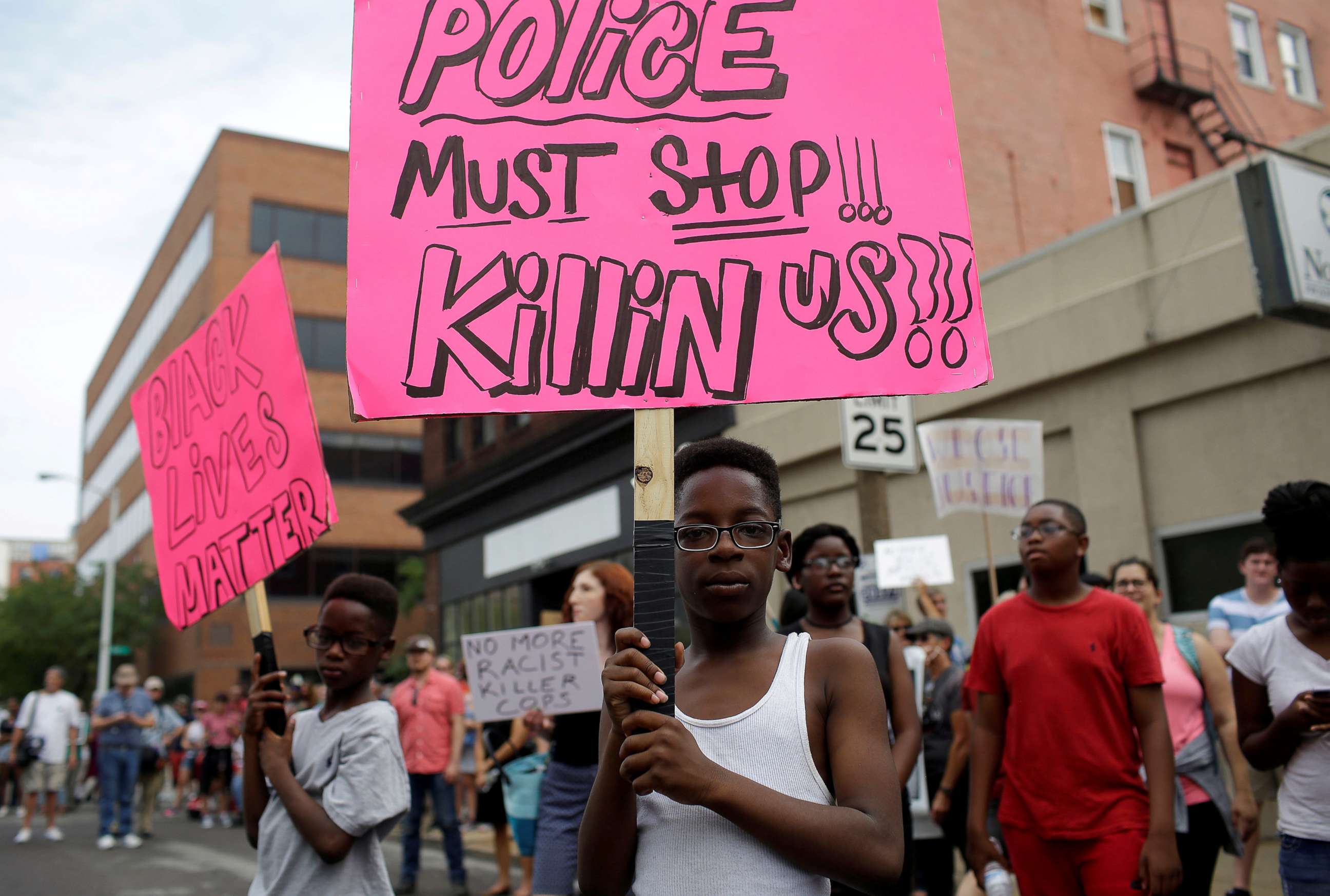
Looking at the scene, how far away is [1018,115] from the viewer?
18281 mm

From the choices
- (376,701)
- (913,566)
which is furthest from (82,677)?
(376,701)

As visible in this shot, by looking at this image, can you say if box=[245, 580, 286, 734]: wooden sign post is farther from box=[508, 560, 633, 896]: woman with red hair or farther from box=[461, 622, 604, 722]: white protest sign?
box=[461, 622, 604, 722]: white protest sign

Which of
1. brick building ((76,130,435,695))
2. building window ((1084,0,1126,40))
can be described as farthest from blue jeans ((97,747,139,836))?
brick building ((76,130,435,695))

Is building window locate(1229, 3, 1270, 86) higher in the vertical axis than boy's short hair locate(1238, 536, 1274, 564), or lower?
higher

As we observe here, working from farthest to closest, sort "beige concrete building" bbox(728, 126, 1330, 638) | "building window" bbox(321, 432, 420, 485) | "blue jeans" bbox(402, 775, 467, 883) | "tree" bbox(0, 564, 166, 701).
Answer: "tree" bbox(0, 564, 166, 701) → "building window" bbox(321, 432, 420, 485) → "beige concrete building" bbox(728, 126, 1330, 638) → "blue jeans" bbox(402, 775, 467, 883)

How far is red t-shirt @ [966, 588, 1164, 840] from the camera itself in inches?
148

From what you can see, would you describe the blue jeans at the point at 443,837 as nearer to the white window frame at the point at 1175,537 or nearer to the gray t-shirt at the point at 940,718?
the gray t-shirt at the point at 940,718

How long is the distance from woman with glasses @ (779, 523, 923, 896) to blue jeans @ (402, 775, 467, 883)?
5.21 m

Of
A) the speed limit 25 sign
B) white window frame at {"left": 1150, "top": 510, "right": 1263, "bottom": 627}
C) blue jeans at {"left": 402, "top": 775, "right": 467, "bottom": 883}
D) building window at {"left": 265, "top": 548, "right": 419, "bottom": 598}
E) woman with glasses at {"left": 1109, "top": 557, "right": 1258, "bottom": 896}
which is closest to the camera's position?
woman with glasses at {"left": 1109, "top": 557, "right": 1258, "bottom": 896}

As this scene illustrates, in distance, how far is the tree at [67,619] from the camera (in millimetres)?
42938

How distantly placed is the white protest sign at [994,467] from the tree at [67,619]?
40.0m

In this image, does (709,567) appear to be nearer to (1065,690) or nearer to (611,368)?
(611,368)

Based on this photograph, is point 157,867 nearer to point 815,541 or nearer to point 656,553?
point 815,541

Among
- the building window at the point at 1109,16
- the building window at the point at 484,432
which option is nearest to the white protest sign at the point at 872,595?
the building window at the point at 1109,16
